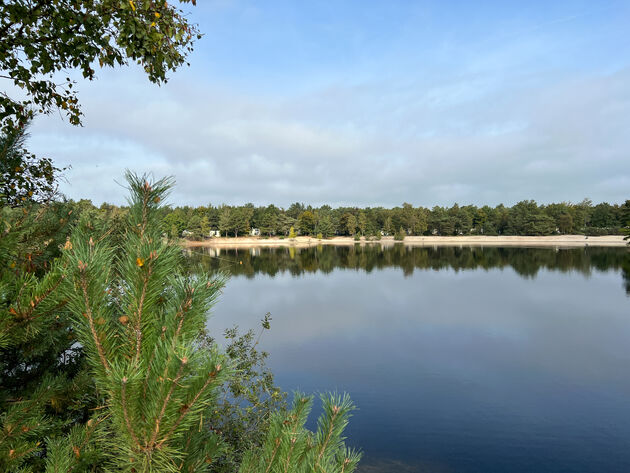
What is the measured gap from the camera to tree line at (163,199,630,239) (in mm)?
115125

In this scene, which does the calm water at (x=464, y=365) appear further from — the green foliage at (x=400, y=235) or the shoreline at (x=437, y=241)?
the green foliage at (x=400, y=235)

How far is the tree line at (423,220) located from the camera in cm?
11512

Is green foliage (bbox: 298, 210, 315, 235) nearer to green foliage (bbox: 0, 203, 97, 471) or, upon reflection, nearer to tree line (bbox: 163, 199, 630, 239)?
tree line (bbox: 163, 199, 630, 239)

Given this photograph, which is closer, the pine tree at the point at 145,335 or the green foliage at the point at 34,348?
the pine tree at the point at 145,335

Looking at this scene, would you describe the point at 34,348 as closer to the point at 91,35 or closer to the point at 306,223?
the point at 91,35

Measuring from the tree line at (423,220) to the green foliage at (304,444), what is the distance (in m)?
109

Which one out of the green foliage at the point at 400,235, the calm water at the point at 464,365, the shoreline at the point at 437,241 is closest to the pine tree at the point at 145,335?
the calm water at the point at 464,365

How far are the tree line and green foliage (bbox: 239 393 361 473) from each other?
109 meters

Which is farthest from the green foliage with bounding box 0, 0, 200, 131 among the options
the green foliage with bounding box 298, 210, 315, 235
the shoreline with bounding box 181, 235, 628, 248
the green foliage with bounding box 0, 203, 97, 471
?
the green foliage with bounding box 298, 210, 315, 235

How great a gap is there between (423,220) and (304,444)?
13154 centimetres

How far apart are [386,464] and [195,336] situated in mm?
11069

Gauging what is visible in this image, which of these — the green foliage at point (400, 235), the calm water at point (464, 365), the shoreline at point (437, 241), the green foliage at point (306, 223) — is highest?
the green foliage at point (306, 223)

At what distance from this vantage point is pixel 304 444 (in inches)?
65.7

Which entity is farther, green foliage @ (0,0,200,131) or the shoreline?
the shoreline
